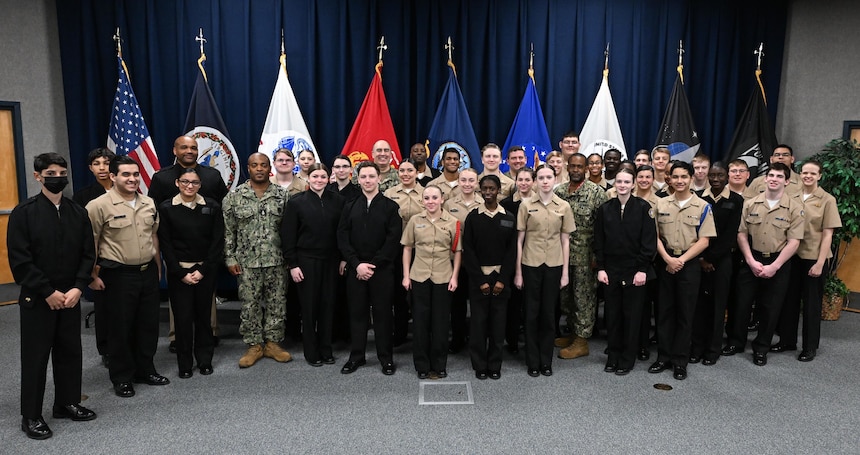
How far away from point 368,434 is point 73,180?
16.2 feet

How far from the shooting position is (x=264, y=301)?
4395 millimetres

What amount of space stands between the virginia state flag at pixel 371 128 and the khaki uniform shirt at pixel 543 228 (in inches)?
99.8

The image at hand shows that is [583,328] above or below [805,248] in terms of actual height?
below

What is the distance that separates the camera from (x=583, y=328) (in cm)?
455

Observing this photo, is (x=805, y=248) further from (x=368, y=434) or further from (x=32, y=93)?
(x=32, y=93)

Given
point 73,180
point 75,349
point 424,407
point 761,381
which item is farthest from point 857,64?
point 73,180

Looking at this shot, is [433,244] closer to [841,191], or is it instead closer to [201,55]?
[201,55]

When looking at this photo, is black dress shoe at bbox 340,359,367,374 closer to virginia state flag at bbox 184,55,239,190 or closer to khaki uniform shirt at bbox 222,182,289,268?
khaki uniform shirt at bbox 222,182,289,268

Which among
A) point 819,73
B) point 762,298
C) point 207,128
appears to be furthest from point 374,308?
point 819,73

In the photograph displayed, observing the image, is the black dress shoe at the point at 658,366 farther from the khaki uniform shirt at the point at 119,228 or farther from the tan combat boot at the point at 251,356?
the khaki uniform shirt at the point at 119,228

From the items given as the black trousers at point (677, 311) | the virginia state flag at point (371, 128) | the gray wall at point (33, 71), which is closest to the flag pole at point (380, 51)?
the virginia state flag at point (371, 128)

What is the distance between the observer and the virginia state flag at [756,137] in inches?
260

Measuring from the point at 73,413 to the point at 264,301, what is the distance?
1.40m

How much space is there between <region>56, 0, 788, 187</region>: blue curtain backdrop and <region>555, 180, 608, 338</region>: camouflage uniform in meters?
2.65
